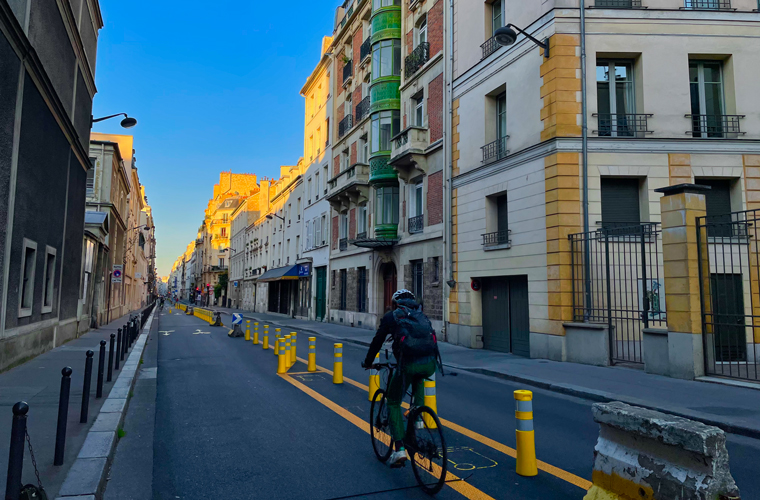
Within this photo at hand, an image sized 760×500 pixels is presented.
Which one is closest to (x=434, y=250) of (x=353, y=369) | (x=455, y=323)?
(x=455, y=323)

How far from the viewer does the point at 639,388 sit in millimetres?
8797

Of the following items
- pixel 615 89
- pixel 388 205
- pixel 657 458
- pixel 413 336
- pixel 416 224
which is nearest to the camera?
pixel 657 458

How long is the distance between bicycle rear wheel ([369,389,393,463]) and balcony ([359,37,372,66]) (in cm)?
2391

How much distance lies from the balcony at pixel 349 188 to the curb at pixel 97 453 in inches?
736

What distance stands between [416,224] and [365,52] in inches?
462

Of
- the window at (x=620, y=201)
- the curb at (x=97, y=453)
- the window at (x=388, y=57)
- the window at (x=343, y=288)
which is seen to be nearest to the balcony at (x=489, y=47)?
the window at (x=620, y=201)

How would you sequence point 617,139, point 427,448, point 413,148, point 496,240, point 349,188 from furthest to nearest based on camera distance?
point 349,188, point 413,148, point 496,240, point 617,139, point 427,448

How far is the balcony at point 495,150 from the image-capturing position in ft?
49.9

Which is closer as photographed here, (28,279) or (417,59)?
(28,279)

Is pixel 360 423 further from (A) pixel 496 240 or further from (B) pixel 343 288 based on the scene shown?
(B) pixel 343 288

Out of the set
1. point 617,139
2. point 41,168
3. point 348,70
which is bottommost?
point 41,168

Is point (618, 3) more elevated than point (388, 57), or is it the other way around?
point (388, 57)

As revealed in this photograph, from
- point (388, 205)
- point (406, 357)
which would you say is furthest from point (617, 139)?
point (388, 205)

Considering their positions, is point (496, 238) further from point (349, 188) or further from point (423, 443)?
point (349, 188)
